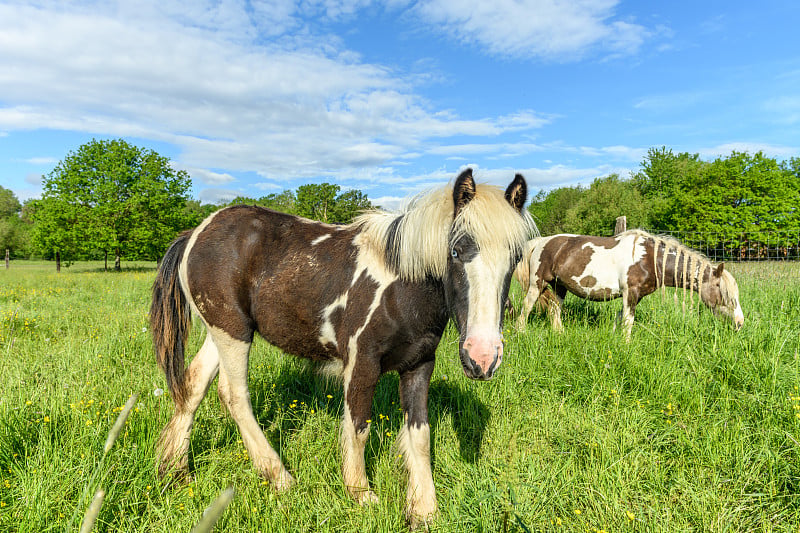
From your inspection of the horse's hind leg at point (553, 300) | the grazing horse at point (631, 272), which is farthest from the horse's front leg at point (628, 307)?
the horse's hind leg at point (553, 300)

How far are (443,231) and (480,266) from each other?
0.34 meters

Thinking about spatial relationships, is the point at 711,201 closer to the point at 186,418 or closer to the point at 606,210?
the point at 606,210

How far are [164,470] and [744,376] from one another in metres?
5.20

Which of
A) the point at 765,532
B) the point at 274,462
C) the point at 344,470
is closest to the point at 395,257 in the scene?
the point at 344,470

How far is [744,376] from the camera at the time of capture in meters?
4.07

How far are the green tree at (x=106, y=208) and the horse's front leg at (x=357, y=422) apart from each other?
91.8ft

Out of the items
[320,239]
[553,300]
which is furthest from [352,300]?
[553,300]

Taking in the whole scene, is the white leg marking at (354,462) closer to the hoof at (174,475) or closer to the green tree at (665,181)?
the hoof at (174,475)

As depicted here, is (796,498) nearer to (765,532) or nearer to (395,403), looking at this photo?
(765,532)

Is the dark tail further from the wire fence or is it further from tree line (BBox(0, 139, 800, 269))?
tree line (BBox(0, 139, 800, 269))

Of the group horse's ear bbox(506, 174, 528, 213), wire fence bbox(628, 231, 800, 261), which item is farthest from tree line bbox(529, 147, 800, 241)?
horse's ear bbox(506, 174, 528, 213)

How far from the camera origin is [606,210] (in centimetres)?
4191

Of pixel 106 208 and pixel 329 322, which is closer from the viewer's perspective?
pixel 329 322

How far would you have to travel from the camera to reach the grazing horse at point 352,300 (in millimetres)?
2393
